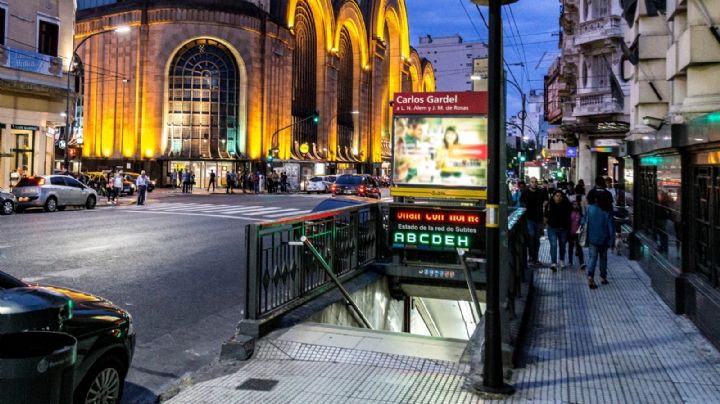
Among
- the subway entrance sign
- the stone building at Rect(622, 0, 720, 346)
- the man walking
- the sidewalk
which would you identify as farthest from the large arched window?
the sidewalk

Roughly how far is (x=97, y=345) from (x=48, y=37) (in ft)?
108

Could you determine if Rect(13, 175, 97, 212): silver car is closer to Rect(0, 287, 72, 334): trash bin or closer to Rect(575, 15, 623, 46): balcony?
Rect(0, 287, 72, 334): trash bin

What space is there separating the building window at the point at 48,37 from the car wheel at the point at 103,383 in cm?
3203

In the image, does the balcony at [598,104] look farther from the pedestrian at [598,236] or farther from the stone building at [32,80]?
the stone building at [32,80]

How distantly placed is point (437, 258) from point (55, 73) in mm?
29013

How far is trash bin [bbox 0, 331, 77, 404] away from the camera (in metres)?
2.82

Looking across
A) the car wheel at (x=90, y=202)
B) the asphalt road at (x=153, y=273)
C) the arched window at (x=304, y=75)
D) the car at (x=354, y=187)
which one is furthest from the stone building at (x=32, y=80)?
the arched window at (x=304, y=75)

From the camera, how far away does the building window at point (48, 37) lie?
1232 inches

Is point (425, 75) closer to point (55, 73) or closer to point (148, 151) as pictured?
point (148, 151)

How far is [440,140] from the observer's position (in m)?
10.5

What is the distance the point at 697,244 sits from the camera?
794cm

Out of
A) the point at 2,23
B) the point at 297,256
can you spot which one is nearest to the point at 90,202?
the point at 2,23

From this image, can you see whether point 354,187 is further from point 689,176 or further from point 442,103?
point 689,176

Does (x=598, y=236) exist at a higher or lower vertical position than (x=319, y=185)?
lower
